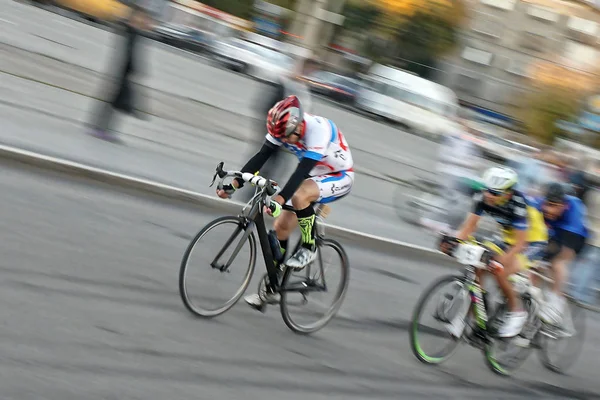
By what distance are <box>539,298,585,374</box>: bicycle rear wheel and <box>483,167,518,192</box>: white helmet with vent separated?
5.83 ft

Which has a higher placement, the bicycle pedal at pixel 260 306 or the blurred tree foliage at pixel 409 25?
the bicycle pedal at pixel 260 306

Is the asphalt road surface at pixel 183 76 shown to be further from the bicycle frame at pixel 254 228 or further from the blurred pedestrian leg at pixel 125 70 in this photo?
the bicycle frame at pixel 254 228

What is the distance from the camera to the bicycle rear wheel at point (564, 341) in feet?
29.8

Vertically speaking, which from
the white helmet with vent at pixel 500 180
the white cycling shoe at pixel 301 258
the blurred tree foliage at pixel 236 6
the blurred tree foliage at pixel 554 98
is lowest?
the blurred tree foliage at pixel 236 6

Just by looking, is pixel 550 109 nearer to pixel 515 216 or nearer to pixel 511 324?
pixel 511 324

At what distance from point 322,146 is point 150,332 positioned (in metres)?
1.89

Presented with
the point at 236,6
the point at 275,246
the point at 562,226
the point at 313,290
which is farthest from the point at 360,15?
the point at 275,246

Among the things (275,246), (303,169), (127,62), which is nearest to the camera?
(303,169)

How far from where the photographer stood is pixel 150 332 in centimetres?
647

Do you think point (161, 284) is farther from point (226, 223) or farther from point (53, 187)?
point (53, 187)

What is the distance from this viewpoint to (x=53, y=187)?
386 inches

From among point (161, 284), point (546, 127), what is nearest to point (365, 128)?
point (546, 127)

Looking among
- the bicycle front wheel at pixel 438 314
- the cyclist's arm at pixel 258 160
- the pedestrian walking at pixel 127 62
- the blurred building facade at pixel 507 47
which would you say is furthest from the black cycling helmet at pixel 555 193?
the blurred building facade at pixel 507 47

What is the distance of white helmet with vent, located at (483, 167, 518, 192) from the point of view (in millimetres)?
7824
